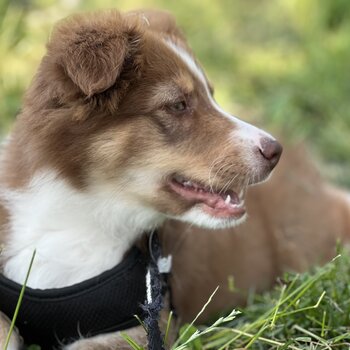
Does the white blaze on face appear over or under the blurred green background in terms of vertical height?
over

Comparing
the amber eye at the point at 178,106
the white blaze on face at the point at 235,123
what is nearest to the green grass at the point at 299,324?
the white blaze on face at the point at 235,123

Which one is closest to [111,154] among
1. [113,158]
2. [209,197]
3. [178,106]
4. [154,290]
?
[113,158]

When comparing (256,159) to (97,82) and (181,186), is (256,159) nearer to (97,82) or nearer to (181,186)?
(181,186)

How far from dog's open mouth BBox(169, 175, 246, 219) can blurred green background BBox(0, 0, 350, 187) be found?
321 cm

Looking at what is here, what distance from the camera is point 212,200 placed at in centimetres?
327

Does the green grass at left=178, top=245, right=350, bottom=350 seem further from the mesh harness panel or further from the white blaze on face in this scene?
the white blaze on face

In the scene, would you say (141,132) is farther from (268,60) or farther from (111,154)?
(268,60)

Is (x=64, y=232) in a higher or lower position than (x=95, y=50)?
lower

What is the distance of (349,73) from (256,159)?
17.0 ft

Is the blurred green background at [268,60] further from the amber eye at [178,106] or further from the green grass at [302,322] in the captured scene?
the amber eye at [178,106]

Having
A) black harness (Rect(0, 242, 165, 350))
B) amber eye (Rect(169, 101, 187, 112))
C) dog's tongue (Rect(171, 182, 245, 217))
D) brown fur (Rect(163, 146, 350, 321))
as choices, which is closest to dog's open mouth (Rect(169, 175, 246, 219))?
dog's tongue (Rect(171, 182, 245, 217))

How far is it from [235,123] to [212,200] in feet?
1.21

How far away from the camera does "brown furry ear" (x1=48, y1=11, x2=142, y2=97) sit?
283cm

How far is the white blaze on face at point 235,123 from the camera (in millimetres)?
3193
